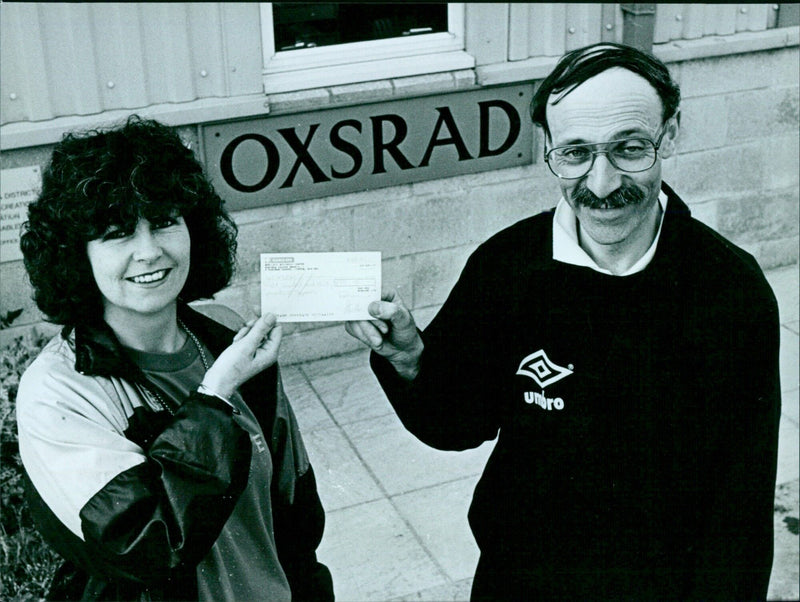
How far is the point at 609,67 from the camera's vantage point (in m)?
2.55

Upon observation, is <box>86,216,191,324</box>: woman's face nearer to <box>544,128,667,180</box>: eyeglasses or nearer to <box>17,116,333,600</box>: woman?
<box>17,116,333,600</box>: woman

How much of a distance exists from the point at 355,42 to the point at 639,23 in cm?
160

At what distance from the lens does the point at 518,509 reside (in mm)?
2742

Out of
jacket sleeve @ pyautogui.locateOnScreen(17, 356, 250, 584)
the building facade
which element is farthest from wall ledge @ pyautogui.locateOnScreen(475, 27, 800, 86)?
jacket sleeve @ pyautogui.locateOnScreen(17, 356, 250, 584)

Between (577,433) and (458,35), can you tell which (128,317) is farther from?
(458,35)

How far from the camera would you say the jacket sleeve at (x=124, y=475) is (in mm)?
2209

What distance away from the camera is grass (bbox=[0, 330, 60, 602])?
3889mm

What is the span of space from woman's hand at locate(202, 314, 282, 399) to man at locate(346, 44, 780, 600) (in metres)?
0.26

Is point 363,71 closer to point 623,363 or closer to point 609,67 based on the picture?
point 609,67

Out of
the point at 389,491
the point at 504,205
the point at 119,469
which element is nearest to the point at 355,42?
the point at 504,205

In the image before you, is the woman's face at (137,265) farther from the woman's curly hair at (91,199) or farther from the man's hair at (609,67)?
the man's hair at (609,67)

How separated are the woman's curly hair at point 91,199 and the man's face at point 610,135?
2.96ft

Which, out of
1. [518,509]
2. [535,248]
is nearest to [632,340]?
[535,248]

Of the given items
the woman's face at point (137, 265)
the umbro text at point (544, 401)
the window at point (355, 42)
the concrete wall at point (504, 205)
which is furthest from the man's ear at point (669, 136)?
the concrete wall at point (504, 205)
